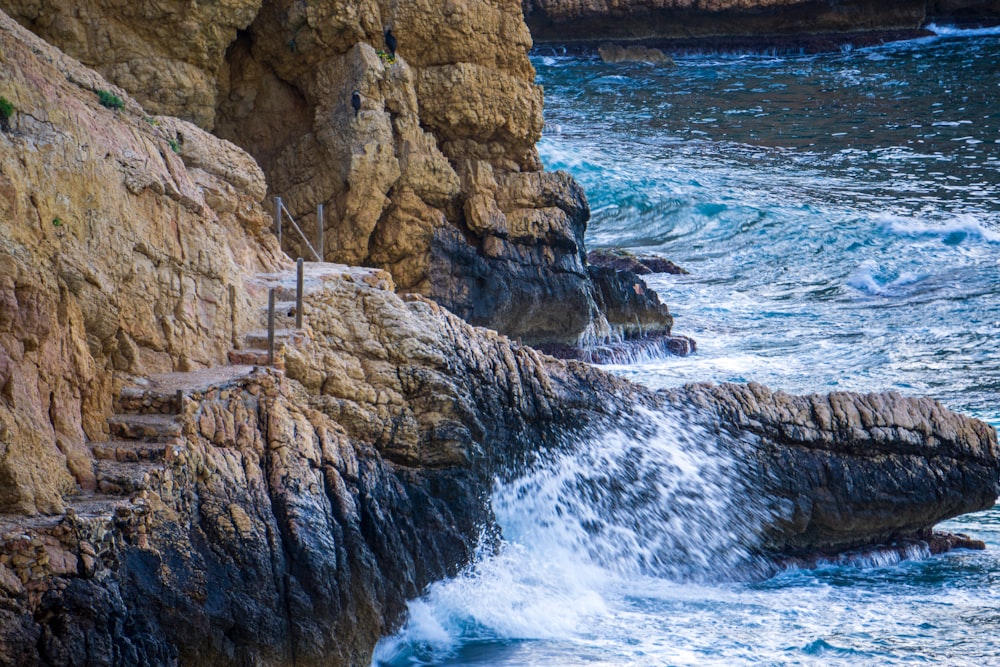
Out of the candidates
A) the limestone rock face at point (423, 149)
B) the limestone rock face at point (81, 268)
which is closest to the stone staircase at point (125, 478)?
the limestone rock face at point (81, 268)

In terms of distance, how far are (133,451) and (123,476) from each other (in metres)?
0.23

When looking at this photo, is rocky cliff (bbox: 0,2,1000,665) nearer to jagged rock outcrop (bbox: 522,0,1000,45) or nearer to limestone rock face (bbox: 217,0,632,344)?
limestone rock face (bbox: 217,0,632,344)

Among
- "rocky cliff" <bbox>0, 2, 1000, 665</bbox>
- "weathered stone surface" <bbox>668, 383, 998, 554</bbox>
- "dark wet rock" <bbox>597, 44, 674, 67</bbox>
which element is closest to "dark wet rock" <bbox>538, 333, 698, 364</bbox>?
"weathered stone surface" <bbox>668, 383, 998, 554</bbox>

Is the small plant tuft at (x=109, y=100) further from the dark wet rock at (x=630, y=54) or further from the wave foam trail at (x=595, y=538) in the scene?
the dark wet rock at (x=630, y=54)

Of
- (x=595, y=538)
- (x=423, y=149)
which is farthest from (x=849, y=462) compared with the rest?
(x=423, y=149)

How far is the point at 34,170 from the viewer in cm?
680

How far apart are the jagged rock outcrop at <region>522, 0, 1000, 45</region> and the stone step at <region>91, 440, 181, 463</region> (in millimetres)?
38034

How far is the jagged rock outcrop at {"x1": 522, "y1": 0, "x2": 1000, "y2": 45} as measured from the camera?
43062 mm

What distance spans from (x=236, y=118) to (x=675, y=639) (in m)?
9.22

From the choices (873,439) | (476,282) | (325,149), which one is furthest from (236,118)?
(873,439)

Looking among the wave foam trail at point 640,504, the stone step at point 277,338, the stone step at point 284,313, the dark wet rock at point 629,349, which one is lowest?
the dark wet rock at point 629,349

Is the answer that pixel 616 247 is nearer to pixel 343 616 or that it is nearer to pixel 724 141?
pixel 724 141

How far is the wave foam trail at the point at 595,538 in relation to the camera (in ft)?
28.8

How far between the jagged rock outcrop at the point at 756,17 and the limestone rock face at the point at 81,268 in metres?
36.2
